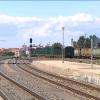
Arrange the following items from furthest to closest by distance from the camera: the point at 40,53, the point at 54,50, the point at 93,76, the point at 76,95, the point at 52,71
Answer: the point at 40,53 → the point at 54,50 → the point at 52,71 → the point at 93,76 → the point at 76,95

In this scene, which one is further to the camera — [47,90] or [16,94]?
[47,90]

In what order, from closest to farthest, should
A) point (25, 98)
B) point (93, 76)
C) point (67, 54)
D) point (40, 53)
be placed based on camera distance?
point (25, 98)
point (93, 76)
point (67, 54)
point (40, 53)

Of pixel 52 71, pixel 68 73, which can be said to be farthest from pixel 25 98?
pixel 52 71

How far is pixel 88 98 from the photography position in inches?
682

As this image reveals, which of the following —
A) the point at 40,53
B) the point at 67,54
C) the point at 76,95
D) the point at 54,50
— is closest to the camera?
the point at 76,95

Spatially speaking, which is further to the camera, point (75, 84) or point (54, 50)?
point (54, 50)

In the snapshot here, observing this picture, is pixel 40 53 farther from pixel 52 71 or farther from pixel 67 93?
pixel 67 93

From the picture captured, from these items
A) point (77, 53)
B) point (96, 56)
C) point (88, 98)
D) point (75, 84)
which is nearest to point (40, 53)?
point (77, 53)

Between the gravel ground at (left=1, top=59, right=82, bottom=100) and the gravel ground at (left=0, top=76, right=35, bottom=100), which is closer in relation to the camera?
the gravel ground at (left=0, top=76, right=35, bottom=100)

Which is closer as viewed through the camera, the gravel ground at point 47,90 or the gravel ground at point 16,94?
the gravel ground at point 16,94

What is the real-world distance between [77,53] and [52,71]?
159ft

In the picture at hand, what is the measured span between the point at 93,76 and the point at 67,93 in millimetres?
4918

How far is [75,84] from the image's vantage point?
80.3ft

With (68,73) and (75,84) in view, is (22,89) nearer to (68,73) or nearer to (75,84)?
(75,84)
